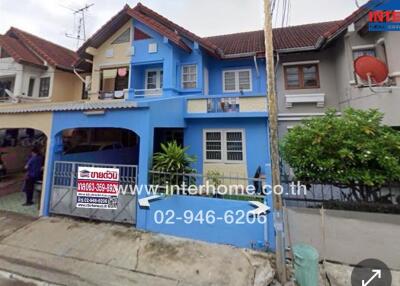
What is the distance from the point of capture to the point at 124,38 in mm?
11922

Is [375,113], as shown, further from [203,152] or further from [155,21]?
[155,21]

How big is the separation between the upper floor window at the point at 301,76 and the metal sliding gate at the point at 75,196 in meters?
9.19

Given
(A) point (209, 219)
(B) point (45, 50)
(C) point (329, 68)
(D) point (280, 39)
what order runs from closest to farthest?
(A) point (209, 219)
(C) point (329, 68)
(D) point (280, 39)
(B) point (45, 50)

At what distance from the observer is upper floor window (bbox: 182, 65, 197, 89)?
11367 mm

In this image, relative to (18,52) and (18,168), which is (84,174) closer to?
(18,168)

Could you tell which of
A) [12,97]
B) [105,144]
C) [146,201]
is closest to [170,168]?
[146,201]

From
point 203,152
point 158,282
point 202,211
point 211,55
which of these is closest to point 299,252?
point 202,211

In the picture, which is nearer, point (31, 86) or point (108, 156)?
point (108, 156)

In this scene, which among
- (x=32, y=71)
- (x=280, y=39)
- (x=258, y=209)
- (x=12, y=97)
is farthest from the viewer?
(x=32, y=71)

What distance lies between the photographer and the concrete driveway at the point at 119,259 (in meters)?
4.75

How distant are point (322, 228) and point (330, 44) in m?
9.79

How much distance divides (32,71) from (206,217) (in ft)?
51.9

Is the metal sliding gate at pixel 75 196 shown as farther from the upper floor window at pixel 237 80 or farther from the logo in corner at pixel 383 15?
the logo in corner at pixel 383 15

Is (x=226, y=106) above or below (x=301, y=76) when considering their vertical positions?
below
